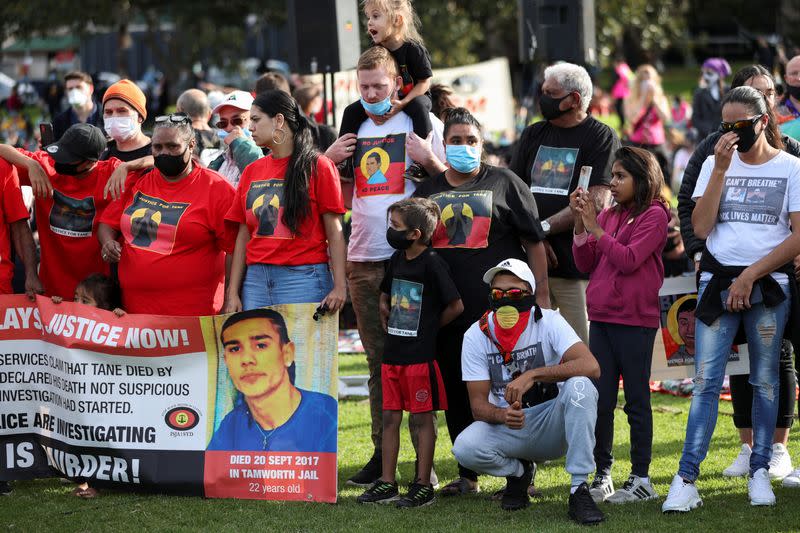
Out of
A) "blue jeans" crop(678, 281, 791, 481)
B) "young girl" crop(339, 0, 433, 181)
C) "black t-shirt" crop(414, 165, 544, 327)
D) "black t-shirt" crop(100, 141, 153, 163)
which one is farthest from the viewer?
"black t-shirt" crop(100, 141, 153, 163)

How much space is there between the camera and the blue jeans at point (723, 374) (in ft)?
19.6

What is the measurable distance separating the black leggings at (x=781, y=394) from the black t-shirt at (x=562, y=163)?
112 centimetres

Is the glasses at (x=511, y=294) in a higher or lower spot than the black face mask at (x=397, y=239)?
lower

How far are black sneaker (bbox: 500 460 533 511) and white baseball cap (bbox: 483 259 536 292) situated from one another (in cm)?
98

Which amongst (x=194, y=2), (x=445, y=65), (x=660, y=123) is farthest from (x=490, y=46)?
(x=660, y=123)

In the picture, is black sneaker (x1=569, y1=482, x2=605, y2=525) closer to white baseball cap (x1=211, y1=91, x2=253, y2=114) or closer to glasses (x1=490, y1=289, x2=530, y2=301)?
glasses (x1=490, y1=289, x2=530, y2=301)

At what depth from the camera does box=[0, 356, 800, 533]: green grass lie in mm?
5785

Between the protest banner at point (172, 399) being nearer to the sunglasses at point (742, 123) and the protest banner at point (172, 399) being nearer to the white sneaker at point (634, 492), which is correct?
the white sneaker at point (634, 492)

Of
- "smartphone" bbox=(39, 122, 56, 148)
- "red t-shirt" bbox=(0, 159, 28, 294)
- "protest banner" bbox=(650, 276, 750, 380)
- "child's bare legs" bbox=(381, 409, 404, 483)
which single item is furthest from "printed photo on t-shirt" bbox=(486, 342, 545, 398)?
"smartphone" bbox=(39, 122, 56, 148)

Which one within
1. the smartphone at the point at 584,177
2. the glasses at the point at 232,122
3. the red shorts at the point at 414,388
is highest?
the glasses at the point at 232,122

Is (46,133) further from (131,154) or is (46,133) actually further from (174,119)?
(174,119)

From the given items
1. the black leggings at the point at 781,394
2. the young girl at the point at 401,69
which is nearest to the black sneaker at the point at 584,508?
the black leggings at the point at 781,394

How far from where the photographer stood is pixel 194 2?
134 ft

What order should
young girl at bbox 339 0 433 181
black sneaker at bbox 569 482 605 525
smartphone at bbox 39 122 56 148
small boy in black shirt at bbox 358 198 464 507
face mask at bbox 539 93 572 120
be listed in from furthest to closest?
smartphone at bbox 39 122 56 148 → face mask at bbox 539 93 572 120 → young girl at bbox 339 0 433 181 → small boy in black shirt at bbox 358 198 464 507 → black sneaker at bbox 569 482 605 525
